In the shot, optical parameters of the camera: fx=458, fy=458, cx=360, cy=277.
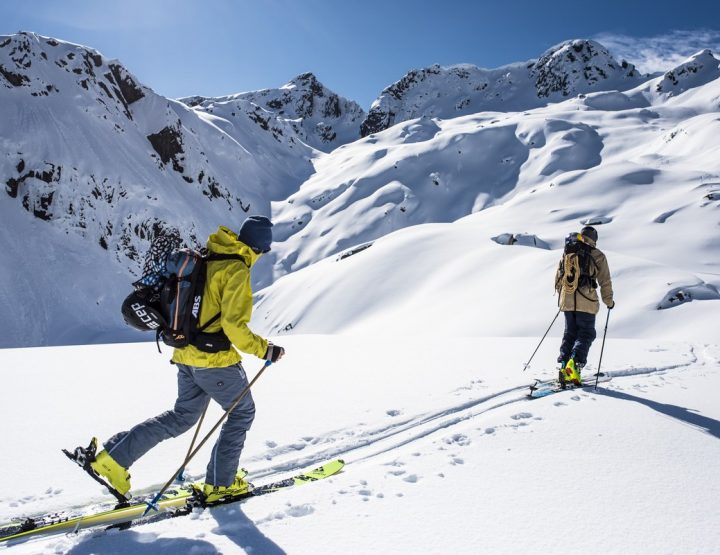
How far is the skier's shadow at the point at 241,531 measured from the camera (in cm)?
254

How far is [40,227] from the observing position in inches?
1585

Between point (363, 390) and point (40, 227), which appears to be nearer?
point (363, 390)

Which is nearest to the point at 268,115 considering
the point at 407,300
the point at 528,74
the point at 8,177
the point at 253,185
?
the point at 253,185

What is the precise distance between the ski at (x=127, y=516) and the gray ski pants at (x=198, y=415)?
197 mm

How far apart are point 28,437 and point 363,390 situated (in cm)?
356

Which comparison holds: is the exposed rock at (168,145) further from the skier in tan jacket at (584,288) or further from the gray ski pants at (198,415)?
the gray ski pants at (198,415)

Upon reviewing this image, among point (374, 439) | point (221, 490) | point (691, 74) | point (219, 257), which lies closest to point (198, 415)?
point (221, 490)

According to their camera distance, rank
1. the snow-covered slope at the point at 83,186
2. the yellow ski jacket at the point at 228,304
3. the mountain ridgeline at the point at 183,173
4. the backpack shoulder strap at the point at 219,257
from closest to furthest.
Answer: the yellow ski jacket at the point at 228,304 → the backpack shoulder strap at the point at 219,257 → the snow-covered slope at the point at 83,186 → the mountain ridgeline at the point at 183,173

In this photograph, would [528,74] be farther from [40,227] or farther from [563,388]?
[563,388]

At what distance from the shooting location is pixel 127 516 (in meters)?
2.94

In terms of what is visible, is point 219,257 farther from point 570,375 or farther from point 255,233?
point 570,375

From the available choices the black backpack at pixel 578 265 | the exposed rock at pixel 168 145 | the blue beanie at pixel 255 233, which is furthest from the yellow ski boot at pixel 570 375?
the exposed rock at pixel 168 145

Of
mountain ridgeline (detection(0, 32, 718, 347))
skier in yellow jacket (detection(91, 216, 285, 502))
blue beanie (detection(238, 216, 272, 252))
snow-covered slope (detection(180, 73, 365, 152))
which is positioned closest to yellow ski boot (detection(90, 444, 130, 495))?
skier in yellow jacket (detection(91, 216, 285, 502))

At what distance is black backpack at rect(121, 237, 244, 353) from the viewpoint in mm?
3090
